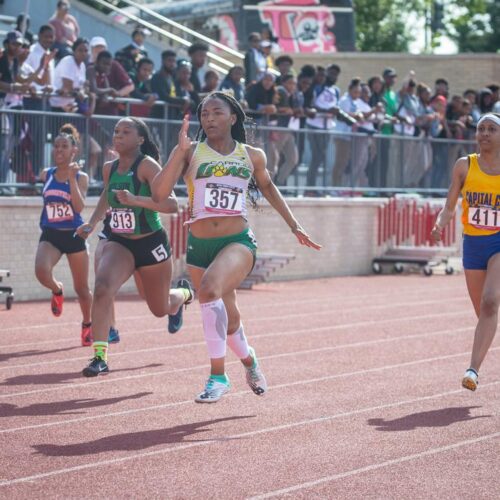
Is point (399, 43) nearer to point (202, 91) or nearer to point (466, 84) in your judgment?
point (466, 84)

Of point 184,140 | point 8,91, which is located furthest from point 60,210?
point 8,91

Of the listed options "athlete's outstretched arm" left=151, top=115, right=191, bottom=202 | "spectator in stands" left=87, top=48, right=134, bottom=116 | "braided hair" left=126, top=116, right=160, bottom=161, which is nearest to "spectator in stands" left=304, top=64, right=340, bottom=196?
"spectator in stands" left=87, top=48, right=134, bottom=116

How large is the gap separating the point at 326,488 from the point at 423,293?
47.8ft

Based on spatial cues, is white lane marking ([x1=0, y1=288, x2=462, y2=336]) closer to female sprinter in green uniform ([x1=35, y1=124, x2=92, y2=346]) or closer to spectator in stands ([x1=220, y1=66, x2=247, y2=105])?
female sprinter in green uniform ([x1=35, y1=124, x2=92, y2=346])

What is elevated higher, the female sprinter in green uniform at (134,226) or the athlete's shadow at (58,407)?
the female sprinter in green uniform at (134,226)

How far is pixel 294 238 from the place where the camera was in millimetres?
23391

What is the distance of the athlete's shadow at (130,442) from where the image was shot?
24.9 ft

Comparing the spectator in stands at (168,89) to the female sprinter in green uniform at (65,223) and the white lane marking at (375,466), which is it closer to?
the female sprinter in green uniform at (65,223)

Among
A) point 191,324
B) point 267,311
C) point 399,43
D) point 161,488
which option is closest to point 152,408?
point 161,488

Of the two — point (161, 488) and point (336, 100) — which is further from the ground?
point (336, 100)

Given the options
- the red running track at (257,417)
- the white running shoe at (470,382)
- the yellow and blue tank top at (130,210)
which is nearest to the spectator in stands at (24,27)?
the red running track at (257,417)

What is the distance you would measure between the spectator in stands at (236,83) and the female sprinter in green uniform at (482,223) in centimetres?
1073

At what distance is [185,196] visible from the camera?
20.6 m

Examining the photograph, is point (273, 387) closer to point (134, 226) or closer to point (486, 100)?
point (134, 226)
